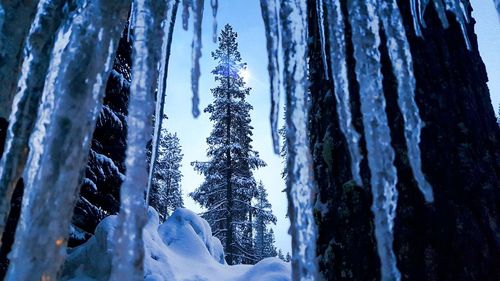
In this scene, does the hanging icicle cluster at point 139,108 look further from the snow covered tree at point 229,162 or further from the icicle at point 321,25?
the snow covered tree at point 229,162

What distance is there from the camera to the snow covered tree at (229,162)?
59.1 feet

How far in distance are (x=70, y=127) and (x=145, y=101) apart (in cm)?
32

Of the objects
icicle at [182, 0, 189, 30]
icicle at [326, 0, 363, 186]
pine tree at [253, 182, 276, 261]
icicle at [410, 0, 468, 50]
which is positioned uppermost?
pine tree at [253, 182, 276, 261]

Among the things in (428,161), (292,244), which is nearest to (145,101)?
(292,244)

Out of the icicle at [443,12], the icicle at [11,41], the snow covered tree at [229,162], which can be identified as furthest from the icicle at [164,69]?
the snow covered tree at [229,162]

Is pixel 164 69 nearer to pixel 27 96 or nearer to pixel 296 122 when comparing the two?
pixel 27 96

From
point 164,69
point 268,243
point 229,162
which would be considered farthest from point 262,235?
point 164,69

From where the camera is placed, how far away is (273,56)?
5.44 feet

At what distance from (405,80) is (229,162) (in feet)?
56.2

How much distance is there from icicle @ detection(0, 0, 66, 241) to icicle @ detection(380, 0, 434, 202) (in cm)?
155

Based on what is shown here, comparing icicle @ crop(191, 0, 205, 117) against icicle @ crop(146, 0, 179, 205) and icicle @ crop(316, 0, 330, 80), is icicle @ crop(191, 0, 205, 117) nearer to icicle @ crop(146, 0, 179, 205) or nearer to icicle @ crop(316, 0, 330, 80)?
icicle @ crop(146, 0, 179, 205)

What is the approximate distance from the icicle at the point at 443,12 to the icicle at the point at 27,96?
5.51 feet

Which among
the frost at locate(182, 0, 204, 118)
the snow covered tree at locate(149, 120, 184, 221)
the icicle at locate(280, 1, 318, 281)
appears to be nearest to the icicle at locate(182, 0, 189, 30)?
the frost at locate(182, 0, 204, 118)

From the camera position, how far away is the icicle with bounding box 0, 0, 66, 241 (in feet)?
4.71
